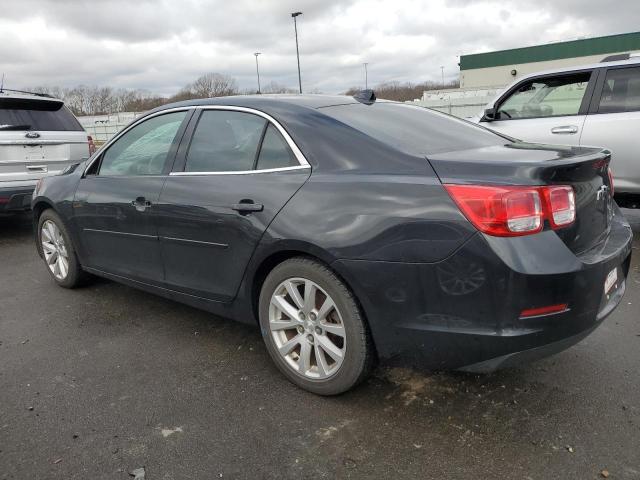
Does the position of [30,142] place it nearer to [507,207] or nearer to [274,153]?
[274,153]

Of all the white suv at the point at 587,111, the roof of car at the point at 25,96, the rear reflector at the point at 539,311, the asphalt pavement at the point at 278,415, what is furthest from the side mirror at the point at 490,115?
the roof of car at the point at 25,96

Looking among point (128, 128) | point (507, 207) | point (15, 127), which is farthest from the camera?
point (15, 127)

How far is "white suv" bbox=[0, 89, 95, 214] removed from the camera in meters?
6.32

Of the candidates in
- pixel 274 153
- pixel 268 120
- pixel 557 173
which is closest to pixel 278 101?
pixel 268 120

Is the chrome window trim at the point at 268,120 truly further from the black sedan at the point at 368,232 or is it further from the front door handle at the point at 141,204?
the front door handle at the point at 141,204

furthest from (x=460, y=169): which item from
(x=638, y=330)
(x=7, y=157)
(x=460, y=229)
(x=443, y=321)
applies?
(x=7, y=157)

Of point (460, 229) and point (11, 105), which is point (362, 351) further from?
point (11, 105)

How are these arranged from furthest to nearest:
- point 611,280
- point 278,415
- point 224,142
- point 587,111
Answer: point 587,111 < point 224,142 < point 278,415 < point 611,280

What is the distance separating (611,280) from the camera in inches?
100

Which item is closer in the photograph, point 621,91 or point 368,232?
point 368,232

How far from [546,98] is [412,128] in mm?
3923

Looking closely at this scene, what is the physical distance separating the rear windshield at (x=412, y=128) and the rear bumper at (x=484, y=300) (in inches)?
25.3

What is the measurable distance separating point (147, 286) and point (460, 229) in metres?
2.36

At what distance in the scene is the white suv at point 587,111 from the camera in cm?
556
